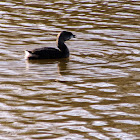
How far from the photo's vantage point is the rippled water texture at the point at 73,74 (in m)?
8.95

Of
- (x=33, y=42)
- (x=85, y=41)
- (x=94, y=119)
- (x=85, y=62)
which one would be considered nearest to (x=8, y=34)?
(x=33, y=42)

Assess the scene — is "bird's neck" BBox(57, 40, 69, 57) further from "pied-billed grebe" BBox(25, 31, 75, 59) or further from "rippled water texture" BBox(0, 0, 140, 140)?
"rippled water texture" BBox(0, 0, 140, 140)

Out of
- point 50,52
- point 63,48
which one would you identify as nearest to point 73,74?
point 50,52

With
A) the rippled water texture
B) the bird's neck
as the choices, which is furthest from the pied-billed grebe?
the rippled water texture

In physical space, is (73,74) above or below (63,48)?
below

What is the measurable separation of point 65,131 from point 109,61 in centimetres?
590

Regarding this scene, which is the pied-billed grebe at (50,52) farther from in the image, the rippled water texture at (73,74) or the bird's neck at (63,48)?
the rippled water texture at (73,74)

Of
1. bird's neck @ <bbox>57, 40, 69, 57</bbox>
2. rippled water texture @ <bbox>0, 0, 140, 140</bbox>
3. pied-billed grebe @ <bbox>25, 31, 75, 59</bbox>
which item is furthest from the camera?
bird's neck @ <bbox>57, 40, 69, 57</bbox>

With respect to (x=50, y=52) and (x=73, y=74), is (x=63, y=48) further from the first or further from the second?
(x=73, y=74)

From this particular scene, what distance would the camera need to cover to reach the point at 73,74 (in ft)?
42.4

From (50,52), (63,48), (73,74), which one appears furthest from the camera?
(63,48)

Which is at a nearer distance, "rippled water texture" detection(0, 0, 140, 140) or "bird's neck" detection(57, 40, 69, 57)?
"rippled water texture" detection(0, 0, 140, 140)

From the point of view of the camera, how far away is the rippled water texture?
352 inches

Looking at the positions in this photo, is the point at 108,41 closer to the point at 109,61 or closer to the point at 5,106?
the point at 109,61
